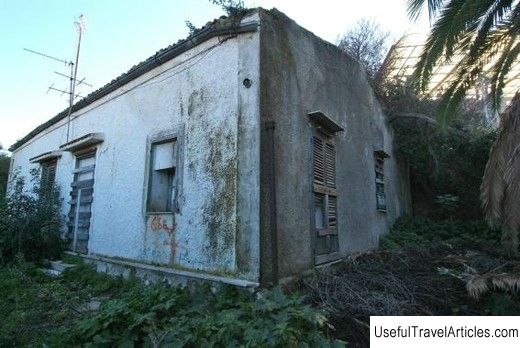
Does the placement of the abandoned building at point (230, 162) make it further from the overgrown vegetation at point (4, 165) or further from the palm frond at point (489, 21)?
the overgrown vegetation at point (4, 165)

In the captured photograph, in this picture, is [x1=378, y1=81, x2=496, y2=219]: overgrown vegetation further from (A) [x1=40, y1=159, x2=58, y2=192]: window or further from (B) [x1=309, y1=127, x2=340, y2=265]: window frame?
(A) [x1=40, y1=159, x2=58, y2=192]: window

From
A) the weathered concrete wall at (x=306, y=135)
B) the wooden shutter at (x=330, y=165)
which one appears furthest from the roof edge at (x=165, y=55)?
the wooden shutter at (x=330, y=165)

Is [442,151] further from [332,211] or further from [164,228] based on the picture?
[164,228]

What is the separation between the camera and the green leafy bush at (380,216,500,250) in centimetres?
904

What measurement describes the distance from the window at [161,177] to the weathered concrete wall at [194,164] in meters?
0.18

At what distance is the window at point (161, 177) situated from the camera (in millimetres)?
6777

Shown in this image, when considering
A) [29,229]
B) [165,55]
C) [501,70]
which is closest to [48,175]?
[29,229]

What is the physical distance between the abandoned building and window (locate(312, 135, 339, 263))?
1.3 inches

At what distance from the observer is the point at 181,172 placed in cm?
634

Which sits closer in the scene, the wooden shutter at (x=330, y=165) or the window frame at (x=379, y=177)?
the wooden shutter at (x=330, y=165)

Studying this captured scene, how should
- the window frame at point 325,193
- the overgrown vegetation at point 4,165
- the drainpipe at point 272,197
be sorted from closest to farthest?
the drainpipe at point 272,197 → the window frame at point 325,193 → the overgrown vegetation at point 4,165

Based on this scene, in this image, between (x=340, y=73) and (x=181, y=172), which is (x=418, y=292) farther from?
(x=340, y=73)

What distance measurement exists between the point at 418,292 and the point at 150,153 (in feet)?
16.1

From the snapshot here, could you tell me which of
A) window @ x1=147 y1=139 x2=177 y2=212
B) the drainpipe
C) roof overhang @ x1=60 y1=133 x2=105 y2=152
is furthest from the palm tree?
roof overhang @ x1=60 y1=133 x2=105 y2=152
